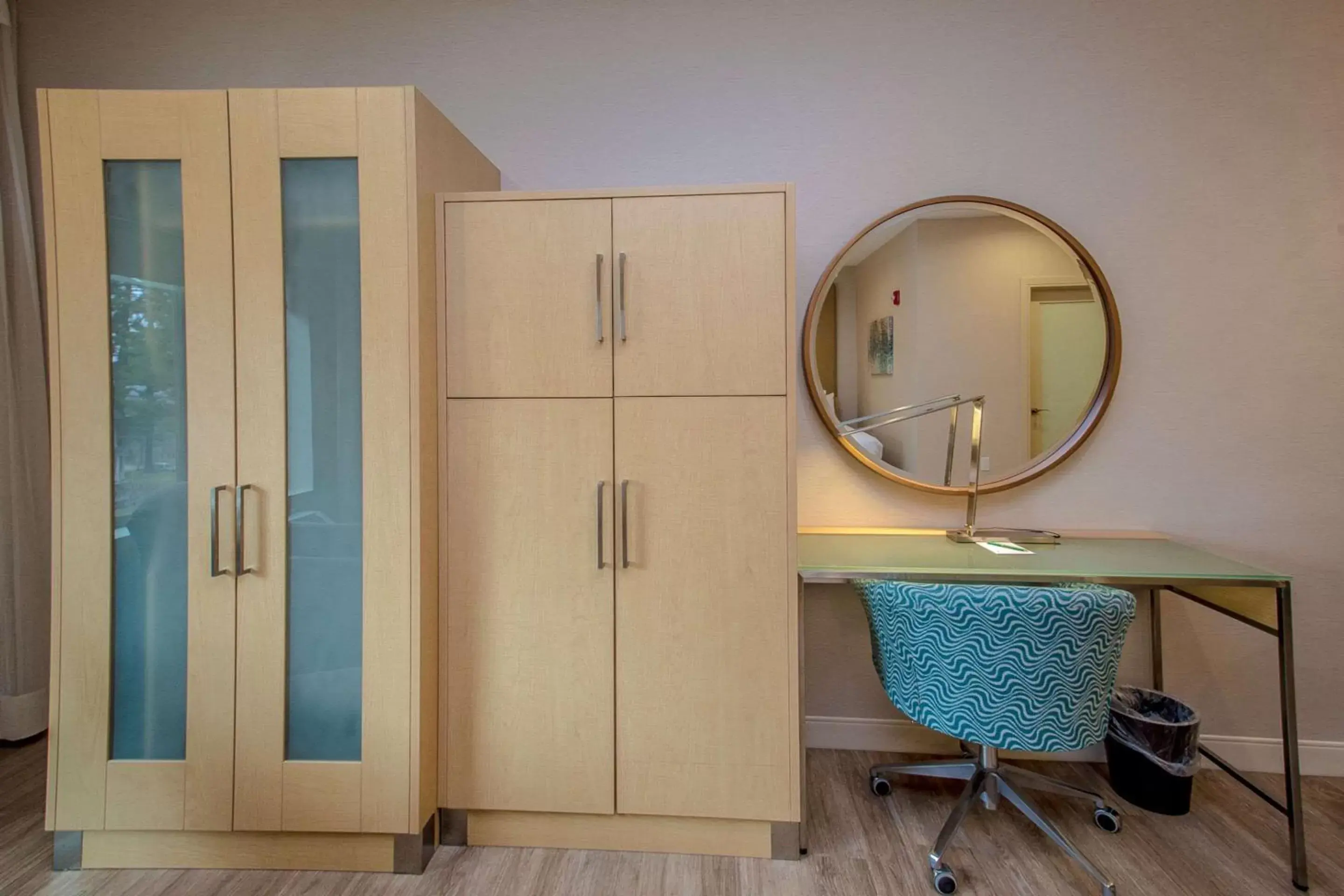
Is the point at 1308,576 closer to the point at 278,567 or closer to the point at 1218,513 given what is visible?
the point at 1218,513

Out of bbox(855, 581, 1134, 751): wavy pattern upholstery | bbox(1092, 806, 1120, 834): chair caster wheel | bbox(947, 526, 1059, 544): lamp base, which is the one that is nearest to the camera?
bbox(855, 581, 1134, 751): wavy pattern upholstery

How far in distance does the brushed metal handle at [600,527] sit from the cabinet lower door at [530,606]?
0.05 ft

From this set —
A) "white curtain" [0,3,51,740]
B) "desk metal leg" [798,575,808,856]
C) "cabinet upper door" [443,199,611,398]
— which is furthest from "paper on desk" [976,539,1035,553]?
"white curtain" [0,3,51,740]

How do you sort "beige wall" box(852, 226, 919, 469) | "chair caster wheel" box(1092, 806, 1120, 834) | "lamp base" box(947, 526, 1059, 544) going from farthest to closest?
"beige wall" box(852, 226, 919, 469) < "lamp base" box(947, 526, 1059, 544) < "chair caster wheel" box(1092, 806, 1120, 834)

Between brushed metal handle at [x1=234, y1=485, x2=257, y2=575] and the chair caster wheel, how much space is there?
2546 millimetres

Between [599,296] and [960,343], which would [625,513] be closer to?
[599,296]

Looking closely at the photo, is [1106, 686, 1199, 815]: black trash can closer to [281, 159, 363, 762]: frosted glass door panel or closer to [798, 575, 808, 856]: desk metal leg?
[798, 575, 808, 856]: desk metal leg

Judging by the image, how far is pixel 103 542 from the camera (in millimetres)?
1602

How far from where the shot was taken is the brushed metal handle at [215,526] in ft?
5.16

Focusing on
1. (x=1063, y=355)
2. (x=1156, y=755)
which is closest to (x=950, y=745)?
(x=1156, y=755)

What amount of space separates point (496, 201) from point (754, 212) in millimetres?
721

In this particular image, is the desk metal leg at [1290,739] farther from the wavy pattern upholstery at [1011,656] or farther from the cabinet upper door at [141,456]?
the cabinet upper door at [141,456]

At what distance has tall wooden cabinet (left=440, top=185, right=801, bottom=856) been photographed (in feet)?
5.37

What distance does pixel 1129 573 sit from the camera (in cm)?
160
